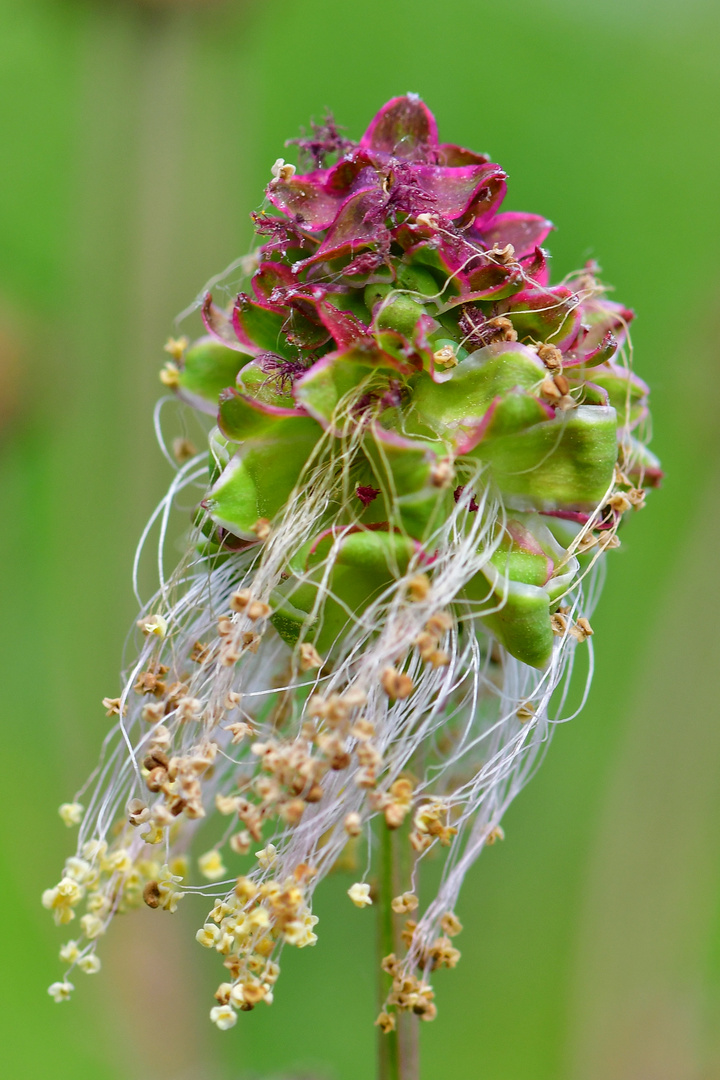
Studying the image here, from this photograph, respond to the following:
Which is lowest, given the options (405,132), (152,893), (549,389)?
(152,893)

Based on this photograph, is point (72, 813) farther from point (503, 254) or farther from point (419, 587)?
point (503, 254)

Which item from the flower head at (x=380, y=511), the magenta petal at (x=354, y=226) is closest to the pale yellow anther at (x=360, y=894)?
the flower head at (x=380, y=511)

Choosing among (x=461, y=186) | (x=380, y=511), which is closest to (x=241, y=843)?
(x=380, y=511)

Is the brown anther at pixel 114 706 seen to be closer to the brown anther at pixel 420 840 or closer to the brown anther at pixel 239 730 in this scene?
the brown anther at pixel 239 730

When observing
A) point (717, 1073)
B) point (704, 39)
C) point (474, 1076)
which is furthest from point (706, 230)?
point (474, 1076)

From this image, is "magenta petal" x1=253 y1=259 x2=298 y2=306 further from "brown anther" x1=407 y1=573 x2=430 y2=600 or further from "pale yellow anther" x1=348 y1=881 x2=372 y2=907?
"pale yellow anther" x1=348 y1=881 x2=372 y2=907

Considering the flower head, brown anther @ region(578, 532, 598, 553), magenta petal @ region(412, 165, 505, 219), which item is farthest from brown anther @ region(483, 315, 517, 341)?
brown anther @ region(578, 532, 598, 553)

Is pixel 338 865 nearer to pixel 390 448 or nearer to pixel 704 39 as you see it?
pixel 390 448
